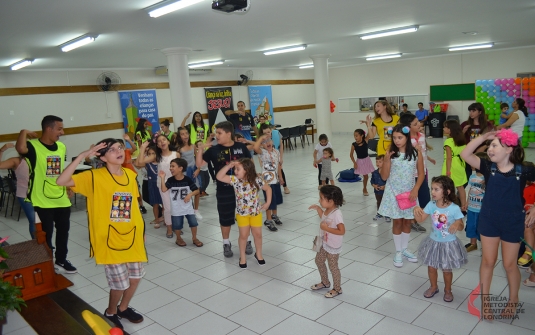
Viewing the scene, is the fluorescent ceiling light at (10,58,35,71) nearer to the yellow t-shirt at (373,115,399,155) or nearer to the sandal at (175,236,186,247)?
the sandal at (175,236,186,247)

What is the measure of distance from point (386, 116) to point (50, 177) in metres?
4.37

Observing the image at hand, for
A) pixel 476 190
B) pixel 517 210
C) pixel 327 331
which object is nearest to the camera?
pixel 517 210

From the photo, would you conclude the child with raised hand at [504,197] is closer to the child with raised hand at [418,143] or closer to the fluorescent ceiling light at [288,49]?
the child with raised hand at [418,143]

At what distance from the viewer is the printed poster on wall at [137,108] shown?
42.6ft

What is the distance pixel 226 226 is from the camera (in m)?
4.89

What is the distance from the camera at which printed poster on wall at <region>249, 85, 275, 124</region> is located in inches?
666

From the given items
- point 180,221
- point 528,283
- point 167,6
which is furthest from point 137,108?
point 528,283

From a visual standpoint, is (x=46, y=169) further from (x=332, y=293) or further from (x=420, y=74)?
(x=420, y=74)

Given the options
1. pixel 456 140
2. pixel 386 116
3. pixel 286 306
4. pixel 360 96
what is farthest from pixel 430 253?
pixel 360 96

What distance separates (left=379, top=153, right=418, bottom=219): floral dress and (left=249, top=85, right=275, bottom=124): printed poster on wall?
1274cm

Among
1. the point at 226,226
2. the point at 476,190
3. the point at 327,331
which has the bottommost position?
the point at 327,331

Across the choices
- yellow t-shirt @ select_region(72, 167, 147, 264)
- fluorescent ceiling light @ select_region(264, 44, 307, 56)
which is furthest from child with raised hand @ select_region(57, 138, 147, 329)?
fluorescent ceiling light @ select_region(264, 44, 307, 56)

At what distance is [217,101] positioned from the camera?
15742 millimetres

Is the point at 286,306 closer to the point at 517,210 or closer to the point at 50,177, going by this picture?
the point at 517,210
